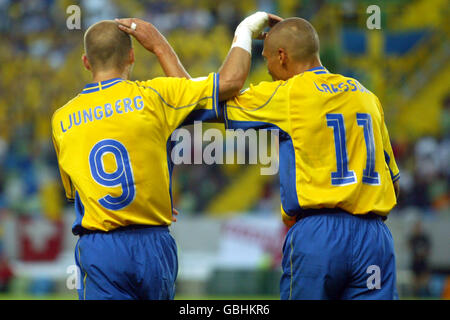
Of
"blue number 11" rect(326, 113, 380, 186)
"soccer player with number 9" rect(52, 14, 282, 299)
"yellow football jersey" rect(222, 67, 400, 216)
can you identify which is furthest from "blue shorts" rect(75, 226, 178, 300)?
"blue number 11" rect(326, 113, 380, 186)

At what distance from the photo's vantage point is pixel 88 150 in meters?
3.88

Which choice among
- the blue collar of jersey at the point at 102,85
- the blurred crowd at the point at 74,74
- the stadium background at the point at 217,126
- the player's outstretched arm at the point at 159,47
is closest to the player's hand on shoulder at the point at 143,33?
the player's outstretched arm at the point at 159,47

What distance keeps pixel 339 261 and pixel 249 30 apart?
1.65m

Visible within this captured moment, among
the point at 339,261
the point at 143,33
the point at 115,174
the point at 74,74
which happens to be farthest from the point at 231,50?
the point at 74,74

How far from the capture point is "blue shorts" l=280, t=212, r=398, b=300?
148 inches

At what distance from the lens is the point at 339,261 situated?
376 centimetres

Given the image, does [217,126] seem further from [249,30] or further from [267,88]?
[267,88]

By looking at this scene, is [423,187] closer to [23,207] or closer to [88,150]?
[23,207]

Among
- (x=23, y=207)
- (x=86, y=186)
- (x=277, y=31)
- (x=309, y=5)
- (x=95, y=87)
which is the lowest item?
(x=23, y=207)

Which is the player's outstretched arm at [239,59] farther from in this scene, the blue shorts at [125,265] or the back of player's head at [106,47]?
the blue shorts at [125,265]

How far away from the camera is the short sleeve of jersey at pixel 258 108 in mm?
4043

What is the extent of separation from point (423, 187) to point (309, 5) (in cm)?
660

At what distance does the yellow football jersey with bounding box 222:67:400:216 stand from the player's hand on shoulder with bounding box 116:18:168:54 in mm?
780
